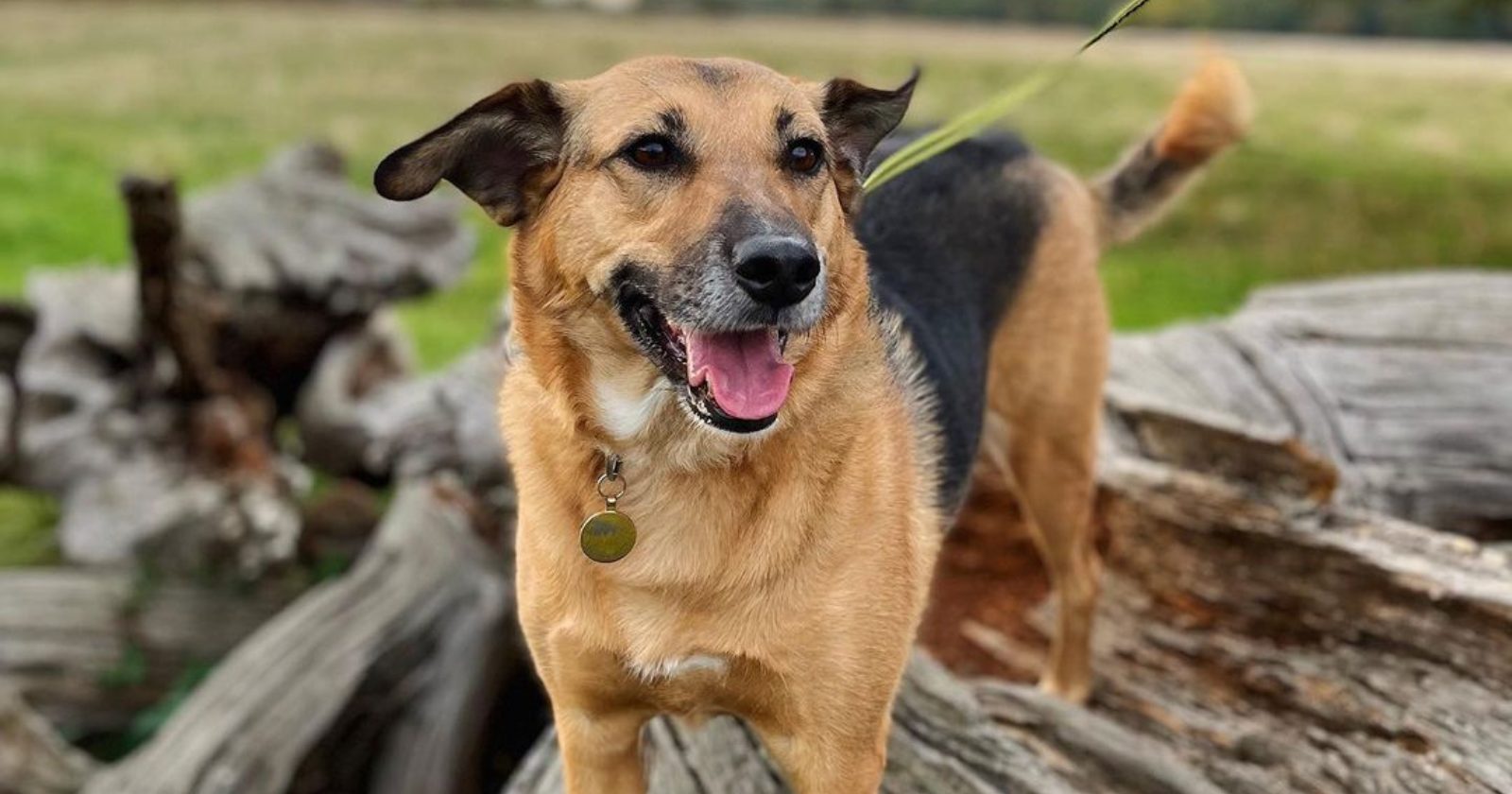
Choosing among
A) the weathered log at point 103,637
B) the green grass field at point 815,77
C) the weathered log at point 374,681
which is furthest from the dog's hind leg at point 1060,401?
the green grass field at point 815,77

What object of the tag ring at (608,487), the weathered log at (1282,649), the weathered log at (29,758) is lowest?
the weathered log at (29,758)

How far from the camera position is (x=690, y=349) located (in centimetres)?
263

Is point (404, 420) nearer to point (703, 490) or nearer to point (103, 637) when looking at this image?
point (103, 637)

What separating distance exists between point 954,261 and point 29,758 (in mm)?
3264

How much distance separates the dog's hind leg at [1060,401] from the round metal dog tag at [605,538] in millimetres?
1793

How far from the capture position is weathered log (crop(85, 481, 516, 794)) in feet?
15.0

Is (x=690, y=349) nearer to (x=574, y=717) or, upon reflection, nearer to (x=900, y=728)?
(x=574, y=717)

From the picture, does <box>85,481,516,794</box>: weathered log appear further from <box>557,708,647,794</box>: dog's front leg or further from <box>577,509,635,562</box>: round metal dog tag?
<box>577,509,635,562</box>: round metal dog tag

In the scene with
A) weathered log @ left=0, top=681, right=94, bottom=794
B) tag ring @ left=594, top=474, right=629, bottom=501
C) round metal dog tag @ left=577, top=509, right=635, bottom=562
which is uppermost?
tag ring @ left=594, top=474, right=629, bottom=501

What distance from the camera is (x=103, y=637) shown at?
538 centimetres

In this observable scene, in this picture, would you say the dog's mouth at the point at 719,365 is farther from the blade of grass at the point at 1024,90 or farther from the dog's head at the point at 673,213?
the blade of grass at the point at 1024,90

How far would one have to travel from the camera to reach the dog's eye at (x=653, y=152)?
9.00 ft

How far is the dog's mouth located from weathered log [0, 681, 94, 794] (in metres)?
2.86

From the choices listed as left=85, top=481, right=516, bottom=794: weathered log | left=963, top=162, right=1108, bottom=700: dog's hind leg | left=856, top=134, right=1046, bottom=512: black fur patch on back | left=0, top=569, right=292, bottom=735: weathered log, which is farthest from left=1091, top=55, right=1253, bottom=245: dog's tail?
left=0, top=569, right=292, bottom=735: weathered log
